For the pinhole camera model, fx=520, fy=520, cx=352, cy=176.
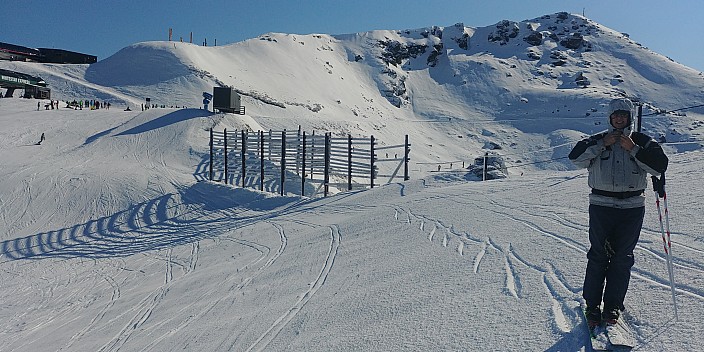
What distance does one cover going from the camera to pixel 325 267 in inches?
347

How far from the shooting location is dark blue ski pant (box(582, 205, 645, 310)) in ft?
13.9

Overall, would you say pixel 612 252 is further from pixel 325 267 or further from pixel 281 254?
pixel 281 254

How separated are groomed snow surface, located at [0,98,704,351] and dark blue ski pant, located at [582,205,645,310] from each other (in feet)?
1.07

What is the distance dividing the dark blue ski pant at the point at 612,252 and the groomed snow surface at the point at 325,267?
12.9 inches

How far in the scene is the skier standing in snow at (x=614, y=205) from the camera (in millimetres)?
4199

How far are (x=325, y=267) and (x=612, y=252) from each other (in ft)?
17.4

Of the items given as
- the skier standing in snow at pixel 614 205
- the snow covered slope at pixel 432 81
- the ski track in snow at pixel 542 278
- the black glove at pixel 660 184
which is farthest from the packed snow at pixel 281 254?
the snow covered slope at pixel 432 81

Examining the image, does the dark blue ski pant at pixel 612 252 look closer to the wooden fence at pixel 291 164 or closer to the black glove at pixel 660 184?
the black glove at pixel 660 184

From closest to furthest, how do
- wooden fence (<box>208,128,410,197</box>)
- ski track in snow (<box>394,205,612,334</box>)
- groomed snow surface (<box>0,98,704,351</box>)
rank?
ski track in snow (<box>394,205,612,334</box>) < groomed snow surface (<box>0,98,704,351</box>) < wooden fence (<box>208,128,410,197</box>)

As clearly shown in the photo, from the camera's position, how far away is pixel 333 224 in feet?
42.9

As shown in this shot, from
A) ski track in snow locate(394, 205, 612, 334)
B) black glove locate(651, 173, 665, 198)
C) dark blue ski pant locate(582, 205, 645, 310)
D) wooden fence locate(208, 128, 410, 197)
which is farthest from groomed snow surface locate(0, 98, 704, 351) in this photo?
wooden fence locate(208, 128, 410, 197)

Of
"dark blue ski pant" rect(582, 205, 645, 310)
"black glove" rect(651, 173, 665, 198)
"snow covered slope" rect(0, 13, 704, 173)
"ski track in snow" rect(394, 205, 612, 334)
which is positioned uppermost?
"snow covered slope" rect(0, 13, 704, 173)

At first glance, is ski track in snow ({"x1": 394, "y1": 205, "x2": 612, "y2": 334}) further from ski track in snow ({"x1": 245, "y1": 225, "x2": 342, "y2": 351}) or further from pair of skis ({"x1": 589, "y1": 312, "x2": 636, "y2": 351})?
ski track in snow ({"x1": 245, "y1": 225, "x2": 342, "y2": 351})

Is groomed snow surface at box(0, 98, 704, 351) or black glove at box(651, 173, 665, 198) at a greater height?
black glove at box(651, 173, 665, 198)
